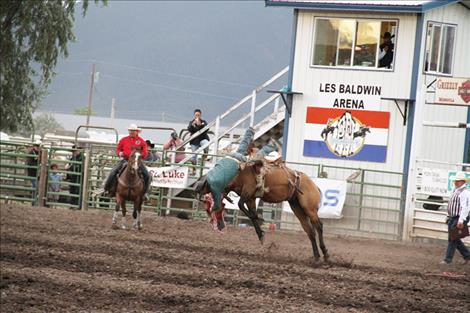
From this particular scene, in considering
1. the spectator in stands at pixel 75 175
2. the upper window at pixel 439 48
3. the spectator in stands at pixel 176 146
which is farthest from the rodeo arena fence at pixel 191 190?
the upper window at pixel 439 48

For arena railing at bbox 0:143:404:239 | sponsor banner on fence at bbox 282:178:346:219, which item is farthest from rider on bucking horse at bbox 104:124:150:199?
sponsor banner on fence at bbox 282:178:346:219

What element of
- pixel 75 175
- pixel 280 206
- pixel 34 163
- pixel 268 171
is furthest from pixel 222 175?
pixel 34 163

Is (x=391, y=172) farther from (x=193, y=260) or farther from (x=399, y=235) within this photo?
(x=193, y=260)

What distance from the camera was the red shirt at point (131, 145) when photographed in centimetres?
2109

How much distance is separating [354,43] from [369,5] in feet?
3.77

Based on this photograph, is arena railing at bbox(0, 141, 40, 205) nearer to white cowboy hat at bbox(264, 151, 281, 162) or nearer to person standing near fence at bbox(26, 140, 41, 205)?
person standing near fence at bbox(26, 140, 41, 205)

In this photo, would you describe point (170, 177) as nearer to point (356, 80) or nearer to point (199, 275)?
point (356, 80)

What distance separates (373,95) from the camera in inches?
1014

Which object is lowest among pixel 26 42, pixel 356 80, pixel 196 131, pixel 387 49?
pixel 196 131

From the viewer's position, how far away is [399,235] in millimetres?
24516

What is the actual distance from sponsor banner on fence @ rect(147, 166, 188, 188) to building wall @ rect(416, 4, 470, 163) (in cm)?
612

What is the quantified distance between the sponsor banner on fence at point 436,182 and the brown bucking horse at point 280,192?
6417 mm

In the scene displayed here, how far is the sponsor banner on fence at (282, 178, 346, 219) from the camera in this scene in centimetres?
2477

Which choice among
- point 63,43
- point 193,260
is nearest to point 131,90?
point 63,43
